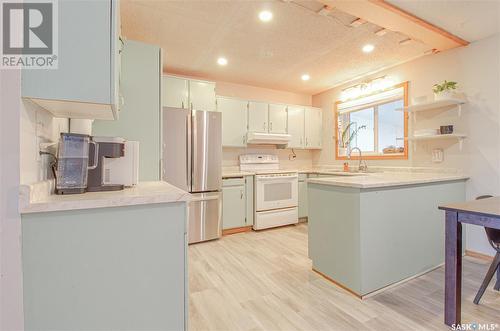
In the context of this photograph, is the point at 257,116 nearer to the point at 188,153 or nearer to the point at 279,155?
the point at 279,155

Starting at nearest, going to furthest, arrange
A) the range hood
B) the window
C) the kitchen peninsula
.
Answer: the kitchen peninsula → the window → the range hood

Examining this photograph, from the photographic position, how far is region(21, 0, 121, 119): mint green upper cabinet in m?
0.96

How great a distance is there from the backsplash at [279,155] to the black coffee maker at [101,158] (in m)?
2.85

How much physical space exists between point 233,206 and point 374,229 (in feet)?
6.81

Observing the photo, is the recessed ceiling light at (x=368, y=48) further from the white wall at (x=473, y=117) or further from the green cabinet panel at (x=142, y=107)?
the green cabinet panel at (x=142, y=107)

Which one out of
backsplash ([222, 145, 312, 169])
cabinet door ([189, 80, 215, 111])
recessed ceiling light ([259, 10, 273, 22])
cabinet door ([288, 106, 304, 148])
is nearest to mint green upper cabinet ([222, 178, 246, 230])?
backsplash ([222, 145, 312, 169])

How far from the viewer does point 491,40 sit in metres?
2.58

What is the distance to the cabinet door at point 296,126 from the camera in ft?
14.6

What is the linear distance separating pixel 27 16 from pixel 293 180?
3595 millimetres

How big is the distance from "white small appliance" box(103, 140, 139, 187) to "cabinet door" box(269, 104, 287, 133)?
299 cm

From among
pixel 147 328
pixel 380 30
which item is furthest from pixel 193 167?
pixel 380 30

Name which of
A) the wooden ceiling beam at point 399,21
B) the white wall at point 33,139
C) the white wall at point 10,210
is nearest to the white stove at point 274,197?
the wooden ceiling beam at point 399,21

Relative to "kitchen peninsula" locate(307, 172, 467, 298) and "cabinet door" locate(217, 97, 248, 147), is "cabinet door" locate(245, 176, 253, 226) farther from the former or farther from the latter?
"kitchen peninsula" locate(307, 172, 467, 298)

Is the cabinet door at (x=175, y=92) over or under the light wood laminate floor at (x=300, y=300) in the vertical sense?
over
